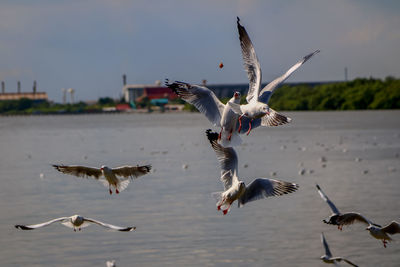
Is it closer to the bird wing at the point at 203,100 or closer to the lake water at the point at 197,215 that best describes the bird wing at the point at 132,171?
the bird wing at the point at 203,100

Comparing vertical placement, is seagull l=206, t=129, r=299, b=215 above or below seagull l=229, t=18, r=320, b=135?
below

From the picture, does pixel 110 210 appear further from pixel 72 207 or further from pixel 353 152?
pixel 353 152

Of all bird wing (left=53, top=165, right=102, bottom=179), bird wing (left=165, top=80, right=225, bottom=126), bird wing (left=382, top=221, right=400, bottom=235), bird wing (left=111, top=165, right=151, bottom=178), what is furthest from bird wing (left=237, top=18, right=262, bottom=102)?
bird wing (left=382, top=221, right=400, bottom=235)

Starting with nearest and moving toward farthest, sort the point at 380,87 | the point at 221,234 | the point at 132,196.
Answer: the point at 221,234 → the point at 132,196 → the point at 380,87

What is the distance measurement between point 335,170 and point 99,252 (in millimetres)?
16825

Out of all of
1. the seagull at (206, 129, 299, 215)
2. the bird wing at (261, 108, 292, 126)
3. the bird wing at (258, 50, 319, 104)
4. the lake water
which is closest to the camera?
the bird wing at (261, 108, 292, 126)

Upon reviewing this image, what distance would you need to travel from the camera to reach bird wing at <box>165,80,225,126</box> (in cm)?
1374

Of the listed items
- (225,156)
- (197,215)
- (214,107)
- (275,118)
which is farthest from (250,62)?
(197,215)

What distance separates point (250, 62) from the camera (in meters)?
14.3

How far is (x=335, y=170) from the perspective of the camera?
3362 centimetres

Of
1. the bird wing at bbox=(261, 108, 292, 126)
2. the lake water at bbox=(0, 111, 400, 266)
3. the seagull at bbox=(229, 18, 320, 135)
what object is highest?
the seagull at bbox=(229, 18, 320, 135)

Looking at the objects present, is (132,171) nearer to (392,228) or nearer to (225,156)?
(225,156)

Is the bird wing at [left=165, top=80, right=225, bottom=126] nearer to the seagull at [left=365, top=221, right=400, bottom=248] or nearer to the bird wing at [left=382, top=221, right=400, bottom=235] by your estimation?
the seagull at [left=365, top=221, right=400, bottom=248]

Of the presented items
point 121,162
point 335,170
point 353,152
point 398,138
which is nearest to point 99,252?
point 335,170
